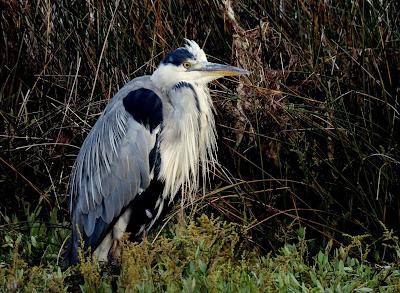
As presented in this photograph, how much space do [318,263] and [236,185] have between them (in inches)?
28.8

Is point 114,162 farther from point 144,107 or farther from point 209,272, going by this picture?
point 209,272

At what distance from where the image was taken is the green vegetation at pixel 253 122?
4.77m

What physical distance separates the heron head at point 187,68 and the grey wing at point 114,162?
124 millimetres

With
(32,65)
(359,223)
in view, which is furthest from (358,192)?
(32,65)

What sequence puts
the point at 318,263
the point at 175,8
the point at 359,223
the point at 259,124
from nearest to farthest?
1. the point at 318,263
2. the point at 359,223
3. the point at 259,124
4. the point at 175,8

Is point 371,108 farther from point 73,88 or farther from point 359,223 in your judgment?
point 73,88

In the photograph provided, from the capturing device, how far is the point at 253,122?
529 centimetres

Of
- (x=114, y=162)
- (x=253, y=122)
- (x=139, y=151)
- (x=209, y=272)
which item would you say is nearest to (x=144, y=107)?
(x=139, y=151)

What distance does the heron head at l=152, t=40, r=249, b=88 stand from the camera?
191 inches

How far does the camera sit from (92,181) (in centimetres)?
502

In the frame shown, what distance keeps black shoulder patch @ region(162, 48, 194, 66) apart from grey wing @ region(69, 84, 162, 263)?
187 mm

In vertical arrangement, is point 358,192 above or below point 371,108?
below

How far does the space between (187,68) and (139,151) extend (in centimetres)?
47

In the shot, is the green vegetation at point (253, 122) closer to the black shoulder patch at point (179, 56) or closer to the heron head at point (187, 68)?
the heron head at point (187, 68)
